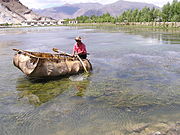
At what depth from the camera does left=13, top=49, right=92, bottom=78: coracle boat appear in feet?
36.9

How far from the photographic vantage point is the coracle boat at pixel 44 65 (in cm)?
1125

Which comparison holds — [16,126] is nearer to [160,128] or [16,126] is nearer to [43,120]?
[43,120]

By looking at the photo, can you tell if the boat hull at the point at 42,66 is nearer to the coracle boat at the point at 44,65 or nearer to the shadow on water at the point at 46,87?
the coracle boat at the point at 44,65

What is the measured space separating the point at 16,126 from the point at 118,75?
306 inches

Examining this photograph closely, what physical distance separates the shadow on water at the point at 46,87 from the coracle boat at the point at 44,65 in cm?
49

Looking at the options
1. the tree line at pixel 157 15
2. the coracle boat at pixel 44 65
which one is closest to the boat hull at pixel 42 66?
the coracle boat at pixel 44 65

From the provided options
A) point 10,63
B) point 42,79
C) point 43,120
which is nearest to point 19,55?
point 42,79

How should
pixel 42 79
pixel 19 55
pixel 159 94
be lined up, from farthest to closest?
1. pixel 42 79
2. pixel 19 55
3. pixel 159 94

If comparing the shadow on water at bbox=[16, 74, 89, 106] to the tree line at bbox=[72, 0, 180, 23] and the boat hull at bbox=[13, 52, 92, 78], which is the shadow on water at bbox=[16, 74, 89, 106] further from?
the tree line at bbox=[72, 0, 180, 23]

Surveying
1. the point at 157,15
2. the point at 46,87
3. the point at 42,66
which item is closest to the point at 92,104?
the point at 46,87

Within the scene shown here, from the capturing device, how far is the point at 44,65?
11609 millimetres

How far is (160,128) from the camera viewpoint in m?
7.01

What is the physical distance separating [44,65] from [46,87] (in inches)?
47.4

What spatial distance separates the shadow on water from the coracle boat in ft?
1.62
